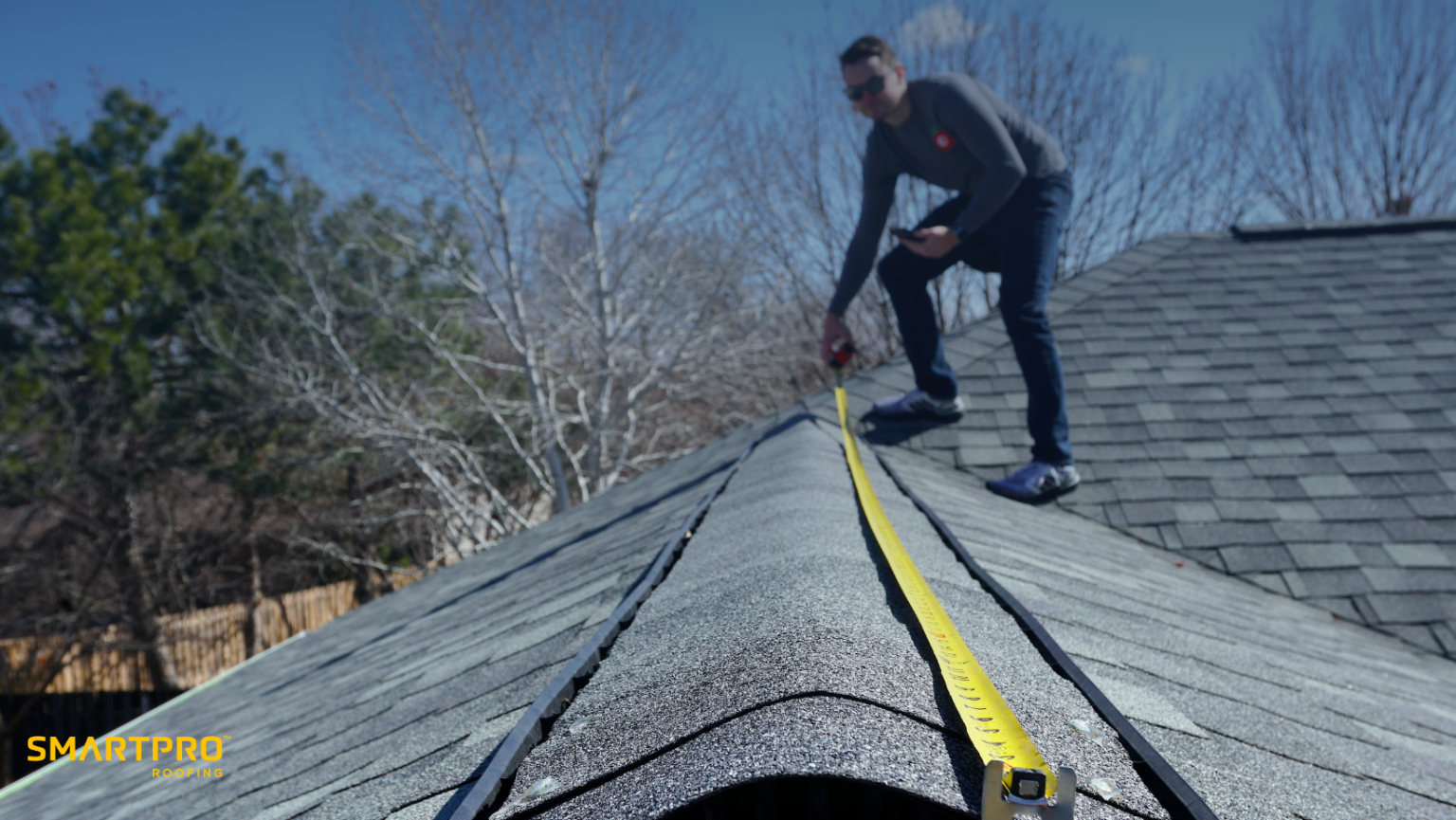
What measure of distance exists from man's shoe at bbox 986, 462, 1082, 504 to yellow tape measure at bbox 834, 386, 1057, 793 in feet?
7.71

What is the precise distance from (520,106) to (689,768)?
15956 millimetres

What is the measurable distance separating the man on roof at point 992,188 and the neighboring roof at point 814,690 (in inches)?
17.7

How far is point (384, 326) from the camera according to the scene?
16.1 metres

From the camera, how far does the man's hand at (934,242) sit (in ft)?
11.9

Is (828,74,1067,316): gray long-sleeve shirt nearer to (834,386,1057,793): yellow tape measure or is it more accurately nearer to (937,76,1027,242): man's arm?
(937,76,1027,242): man's arm

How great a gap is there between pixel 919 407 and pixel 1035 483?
0.89m

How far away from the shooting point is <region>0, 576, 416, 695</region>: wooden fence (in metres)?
13.3

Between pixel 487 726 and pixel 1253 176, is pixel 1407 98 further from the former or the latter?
pixel 487 726

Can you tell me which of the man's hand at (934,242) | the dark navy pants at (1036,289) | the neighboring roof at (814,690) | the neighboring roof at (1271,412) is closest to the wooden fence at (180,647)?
the neighboring roof at (814,690)

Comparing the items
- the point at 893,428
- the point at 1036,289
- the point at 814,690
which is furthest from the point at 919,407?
the point at 814,690

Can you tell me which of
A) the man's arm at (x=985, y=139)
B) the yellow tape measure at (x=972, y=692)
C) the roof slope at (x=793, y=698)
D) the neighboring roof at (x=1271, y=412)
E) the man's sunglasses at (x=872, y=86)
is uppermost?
the man's sunglasses at (x=872, y=86)

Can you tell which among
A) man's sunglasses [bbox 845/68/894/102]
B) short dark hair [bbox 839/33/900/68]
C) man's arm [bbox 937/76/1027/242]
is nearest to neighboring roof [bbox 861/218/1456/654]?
man's arm [bbox 937/76/1027/242]

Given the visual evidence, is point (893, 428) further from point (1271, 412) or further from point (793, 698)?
point (793, 698)

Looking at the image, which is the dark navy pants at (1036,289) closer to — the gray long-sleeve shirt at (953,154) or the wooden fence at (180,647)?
the gray long-sleeve shirt at (953,154)
